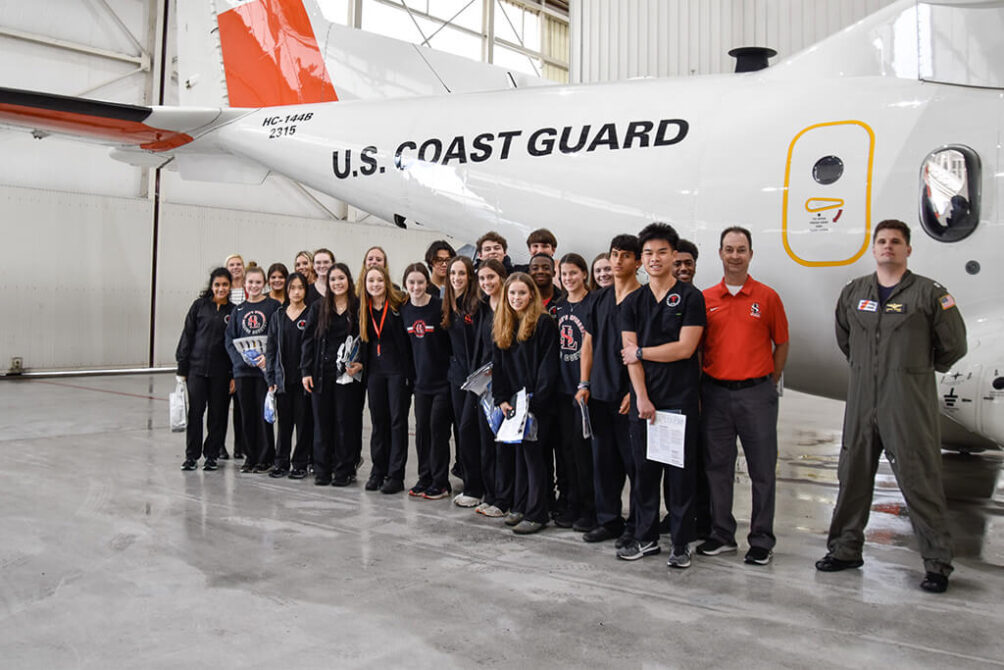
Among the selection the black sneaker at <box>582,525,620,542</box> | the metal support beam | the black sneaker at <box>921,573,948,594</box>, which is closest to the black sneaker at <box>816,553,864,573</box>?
the black sneaker at <box>921,573,948,594</box>

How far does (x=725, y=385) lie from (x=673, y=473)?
1.67ft

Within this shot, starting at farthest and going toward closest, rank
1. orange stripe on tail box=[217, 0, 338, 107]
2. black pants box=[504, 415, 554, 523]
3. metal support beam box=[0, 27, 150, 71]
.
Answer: metal support beam box=[0, 27, 150, 71]
orange stripe on tail box=[217, 0, 338, 107]
black pants box=[504, 415, 554, 523]

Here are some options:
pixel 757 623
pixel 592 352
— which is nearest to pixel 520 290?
pixel 592 352

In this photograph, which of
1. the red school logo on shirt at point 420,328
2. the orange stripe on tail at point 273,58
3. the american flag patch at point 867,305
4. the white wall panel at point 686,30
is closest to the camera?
the american flag patch at point 867,305

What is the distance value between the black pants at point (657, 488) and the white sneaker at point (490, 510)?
1.04m

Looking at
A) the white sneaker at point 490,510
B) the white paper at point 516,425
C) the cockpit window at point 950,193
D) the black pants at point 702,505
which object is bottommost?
the white sneaker at point 490,510

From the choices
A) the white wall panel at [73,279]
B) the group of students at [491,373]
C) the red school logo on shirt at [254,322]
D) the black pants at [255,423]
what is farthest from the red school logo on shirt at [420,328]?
the white wall panel at [73,279]

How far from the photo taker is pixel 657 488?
13.4 feet

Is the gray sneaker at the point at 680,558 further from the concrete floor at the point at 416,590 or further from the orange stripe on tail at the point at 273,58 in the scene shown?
the orange stripe on tail at the point at 273,58

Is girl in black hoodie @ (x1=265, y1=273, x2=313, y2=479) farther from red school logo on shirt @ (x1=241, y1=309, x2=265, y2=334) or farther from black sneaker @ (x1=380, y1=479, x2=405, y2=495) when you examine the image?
black sneaker @ (x1=380, y1=479, x2=405, y2=495)

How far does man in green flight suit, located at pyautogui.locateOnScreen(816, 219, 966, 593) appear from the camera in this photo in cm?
363

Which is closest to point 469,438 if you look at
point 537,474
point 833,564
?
point 537,474

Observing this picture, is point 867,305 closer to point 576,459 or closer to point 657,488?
point 657,488

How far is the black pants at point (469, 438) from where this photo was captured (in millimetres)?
5086
